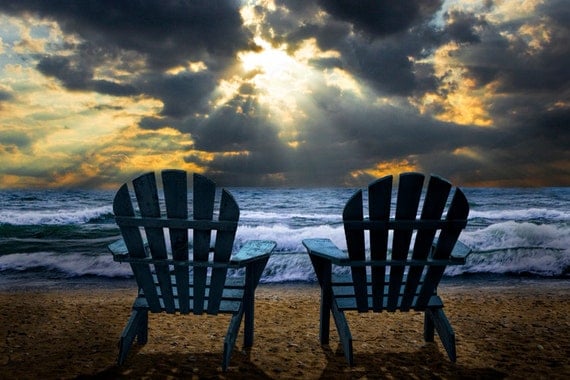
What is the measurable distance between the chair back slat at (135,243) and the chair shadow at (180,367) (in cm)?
44

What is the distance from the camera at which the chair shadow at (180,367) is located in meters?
3.08

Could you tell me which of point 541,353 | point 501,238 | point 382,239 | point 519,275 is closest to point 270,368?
point 382,239

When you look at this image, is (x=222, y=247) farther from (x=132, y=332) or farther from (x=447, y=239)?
(x=447, y=239)

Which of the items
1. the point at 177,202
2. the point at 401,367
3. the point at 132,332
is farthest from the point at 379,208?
the point at 132,332

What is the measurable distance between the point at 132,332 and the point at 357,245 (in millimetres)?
1946

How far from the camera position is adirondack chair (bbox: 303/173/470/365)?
9.87 feet

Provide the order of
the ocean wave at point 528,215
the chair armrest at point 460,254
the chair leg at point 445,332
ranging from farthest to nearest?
the ocean wave at point 528,215, the chair leg at point 445,332, the chair armrest at point 460,254

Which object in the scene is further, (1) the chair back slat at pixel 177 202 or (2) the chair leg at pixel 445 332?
(2) the chair leg at pixel 445 332

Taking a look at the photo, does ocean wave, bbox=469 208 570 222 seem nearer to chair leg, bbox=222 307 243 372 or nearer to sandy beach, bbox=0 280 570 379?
sandy beach, bbox=0 280 570 379

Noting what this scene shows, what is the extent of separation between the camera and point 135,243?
123 inches

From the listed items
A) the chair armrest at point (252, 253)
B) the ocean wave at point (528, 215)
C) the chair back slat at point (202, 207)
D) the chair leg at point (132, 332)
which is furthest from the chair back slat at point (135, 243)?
the ocean wave at point (528, 215)

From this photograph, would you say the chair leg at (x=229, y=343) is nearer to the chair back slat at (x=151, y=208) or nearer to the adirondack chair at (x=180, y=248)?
the adirondack chair at (x=180, y=248)

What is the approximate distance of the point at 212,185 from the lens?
2955 millimetres

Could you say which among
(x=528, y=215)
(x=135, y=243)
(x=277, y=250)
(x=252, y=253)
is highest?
(x=135, y=243)
